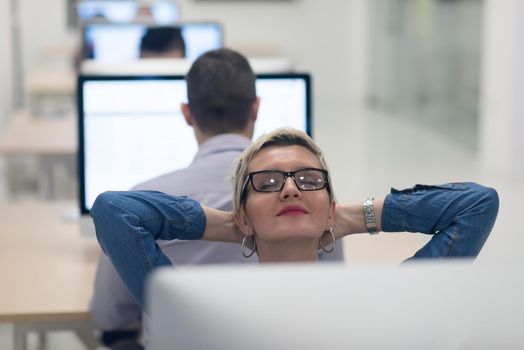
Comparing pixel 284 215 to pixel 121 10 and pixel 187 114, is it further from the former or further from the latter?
pixel 121 10

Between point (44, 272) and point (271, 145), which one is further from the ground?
point (271, 145)

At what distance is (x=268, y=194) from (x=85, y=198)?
48.5 inches

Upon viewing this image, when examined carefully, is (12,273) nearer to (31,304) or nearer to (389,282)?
(31,304)

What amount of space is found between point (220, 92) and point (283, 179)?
0.77m

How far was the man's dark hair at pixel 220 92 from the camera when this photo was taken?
8.12 feet

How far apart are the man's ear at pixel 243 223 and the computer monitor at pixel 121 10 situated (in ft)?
23.5

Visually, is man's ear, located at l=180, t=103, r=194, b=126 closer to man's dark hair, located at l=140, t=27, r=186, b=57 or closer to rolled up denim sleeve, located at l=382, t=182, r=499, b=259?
rolled up denim sleeve, located at l=382, t=182, r=499, b=259

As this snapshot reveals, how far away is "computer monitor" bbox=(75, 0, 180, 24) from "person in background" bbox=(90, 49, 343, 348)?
21.0 feet

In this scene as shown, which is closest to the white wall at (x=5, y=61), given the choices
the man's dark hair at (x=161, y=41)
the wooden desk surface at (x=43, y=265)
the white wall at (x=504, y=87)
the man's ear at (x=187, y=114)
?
the man's dark hair at (x=161, y=41)

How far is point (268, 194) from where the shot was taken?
176 centimetres

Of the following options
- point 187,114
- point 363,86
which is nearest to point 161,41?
point 187,114

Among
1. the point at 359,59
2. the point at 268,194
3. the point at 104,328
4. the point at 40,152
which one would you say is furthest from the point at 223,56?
the point at 359,59

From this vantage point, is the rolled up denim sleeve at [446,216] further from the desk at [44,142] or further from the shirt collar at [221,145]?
the desk at [44,142]

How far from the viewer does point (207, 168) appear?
88.6 inches
